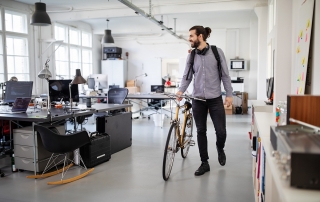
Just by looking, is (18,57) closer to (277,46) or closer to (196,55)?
(196,55)

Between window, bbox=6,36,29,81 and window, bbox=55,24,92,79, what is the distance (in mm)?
1250

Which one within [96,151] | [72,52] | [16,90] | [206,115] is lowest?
[96,151]

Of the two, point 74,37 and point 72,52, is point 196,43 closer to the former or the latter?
point 72,52

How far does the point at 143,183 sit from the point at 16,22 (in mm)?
7055

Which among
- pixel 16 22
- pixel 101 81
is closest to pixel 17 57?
pixel 16 22

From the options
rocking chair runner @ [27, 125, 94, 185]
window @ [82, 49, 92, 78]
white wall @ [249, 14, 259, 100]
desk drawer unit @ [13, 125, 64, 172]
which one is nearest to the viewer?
rocking chair runner @ [27, 125, 94, 185]

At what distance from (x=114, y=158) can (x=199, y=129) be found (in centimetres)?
150

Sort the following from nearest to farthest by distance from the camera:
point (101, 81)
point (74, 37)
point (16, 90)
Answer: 1. point (16, 90)
2. point (101, 81)
3. point (74, 37)

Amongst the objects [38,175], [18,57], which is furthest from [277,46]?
[18,57]

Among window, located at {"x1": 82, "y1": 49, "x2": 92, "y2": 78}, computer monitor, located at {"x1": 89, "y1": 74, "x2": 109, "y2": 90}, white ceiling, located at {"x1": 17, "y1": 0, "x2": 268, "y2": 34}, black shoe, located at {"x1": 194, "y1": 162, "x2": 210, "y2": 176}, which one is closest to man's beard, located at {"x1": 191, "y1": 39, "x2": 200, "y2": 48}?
black shoe, located at {"x1": 194, "y1": 162, "x2": 210, "y2": 176}

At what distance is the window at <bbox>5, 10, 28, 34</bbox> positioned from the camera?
7.94 metres

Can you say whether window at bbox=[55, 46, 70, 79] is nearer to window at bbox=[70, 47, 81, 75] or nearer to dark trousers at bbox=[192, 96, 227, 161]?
window at bbox=[70, 47, 81, 75]

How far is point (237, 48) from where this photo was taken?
37.6 feet

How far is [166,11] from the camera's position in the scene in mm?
8109
